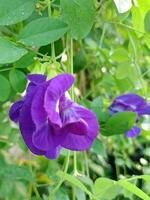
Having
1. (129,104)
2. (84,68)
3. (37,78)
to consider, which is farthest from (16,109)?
(84,68)

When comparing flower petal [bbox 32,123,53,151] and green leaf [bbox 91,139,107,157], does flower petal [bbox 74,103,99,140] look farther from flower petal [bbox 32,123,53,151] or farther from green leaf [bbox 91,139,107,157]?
green leaf [bbox 91,139,107,157]

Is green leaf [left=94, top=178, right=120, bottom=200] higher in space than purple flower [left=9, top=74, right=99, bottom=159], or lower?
lower

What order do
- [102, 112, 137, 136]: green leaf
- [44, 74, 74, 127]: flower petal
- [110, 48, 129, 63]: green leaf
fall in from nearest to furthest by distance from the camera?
[44, 74, 74, 127]: flower petal, [102, 112, 137, 136]: green leaf, [110, 48, 129, 63]: green leaf

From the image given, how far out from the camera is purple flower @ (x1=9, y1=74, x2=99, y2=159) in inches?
25.6

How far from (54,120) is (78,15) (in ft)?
0.54

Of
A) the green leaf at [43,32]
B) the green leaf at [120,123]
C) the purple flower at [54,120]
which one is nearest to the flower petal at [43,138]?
the purple flower at [54,120]

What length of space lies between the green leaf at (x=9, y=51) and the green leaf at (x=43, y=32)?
0.03 m

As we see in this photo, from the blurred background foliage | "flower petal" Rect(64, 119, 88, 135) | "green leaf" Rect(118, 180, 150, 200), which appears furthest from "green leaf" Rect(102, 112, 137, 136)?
"flower petal" Rect(64, 119, 88, 135)

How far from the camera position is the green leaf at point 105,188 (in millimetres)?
839

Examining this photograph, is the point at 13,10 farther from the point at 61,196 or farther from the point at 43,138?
the point at 61,196

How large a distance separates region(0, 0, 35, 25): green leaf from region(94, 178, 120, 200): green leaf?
0.91 ft

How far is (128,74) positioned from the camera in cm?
105

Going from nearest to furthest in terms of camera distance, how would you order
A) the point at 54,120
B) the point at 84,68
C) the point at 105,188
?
the point at 54,120
the point at 105,188
the point at 84,68

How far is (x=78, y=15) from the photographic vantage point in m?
0.73
